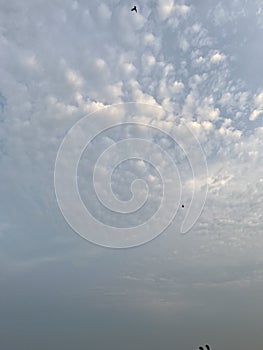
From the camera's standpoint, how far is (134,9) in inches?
2422

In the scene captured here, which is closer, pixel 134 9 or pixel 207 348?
pixel 207 348

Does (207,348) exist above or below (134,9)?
below

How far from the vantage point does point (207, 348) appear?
5112 cm

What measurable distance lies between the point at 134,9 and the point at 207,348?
89.3 m
